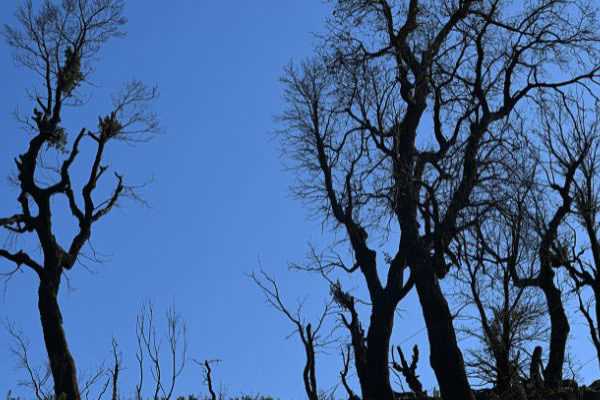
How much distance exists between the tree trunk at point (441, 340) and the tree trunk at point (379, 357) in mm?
1511

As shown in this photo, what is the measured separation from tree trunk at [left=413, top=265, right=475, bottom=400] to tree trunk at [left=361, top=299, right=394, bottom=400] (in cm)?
151

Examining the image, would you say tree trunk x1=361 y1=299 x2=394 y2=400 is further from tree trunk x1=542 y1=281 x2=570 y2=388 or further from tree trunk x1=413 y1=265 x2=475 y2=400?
tree trunk x1=542 y1=281 x2=570 y2=388

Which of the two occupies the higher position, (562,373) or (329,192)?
(329,192)

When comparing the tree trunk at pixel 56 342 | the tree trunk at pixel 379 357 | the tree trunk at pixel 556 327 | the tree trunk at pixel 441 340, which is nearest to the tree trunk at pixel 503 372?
the tree trunk at pixel 441 340

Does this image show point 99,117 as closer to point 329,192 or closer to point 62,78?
point 62,78

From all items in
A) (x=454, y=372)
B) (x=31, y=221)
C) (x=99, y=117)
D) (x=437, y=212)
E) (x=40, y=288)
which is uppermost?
(x=99, y=117)

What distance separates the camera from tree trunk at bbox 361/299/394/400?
15.9 m

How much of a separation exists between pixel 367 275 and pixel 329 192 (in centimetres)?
207

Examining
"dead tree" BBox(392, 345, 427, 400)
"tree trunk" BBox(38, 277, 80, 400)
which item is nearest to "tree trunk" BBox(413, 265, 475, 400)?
"dead tree" BBox(392, 345, 427, 400)

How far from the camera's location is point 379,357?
15977 millimetres

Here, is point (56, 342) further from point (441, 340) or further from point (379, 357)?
point (441, 340)

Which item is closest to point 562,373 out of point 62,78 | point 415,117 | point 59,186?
point 415,117

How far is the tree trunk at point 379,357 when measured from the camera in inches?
626

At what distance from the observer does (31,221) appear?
1673cm
